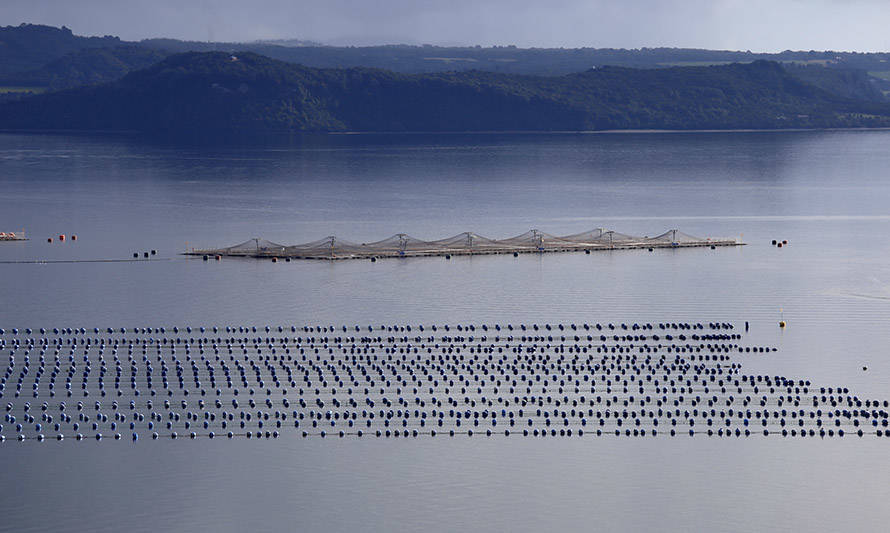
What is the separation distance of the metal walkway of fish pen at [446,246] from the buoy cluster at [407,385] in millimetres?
25863

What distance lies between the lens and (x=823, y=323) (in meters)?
69.0

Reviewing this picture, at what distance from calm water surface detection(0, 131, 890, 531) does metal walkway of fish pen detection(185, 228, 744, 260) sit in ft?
6.58

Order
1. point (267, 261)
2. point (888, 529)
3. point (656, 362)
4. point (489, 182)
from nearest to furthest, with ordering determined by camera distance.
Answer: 1. point (888, 529)
2. point (656, 362)
3. point (267, 261)
4. point (489, 182)

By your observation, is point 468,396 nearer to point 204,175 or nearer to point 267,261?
point 267,261

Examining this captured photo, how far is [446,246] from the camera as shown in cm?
9506

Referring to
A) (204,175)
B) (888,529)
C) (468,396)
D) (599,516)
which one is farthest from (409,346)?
(204,175)

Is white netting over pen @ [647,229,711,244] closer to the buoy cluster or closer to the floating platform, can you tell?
the buoy cluster

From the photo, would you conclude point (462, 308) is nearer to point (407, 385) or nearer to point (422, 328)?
point (422, 328)

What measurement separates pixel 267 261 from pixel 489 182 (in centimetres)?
7731

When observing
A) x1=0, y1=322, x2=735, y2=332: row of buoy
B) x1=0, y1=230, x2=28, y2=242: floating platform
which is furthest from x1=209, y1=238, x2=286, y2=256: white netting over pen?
x1=0, y1=322, x2=735, y2=332: row of buoy

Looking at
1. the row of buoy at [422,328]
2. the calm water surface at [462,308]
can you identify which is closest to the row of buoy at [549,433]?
the calm water surface at [462,308]

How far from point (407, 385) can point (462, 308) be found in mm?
17238

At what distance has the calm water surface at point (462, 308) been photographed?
4234cm

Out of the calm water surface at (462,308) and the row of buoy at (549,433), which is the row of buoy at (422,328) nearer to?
the calm water surface at (462,308)
